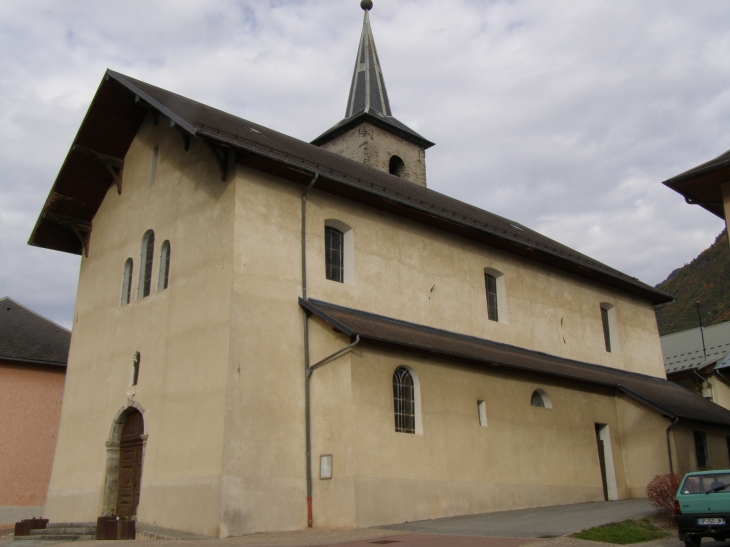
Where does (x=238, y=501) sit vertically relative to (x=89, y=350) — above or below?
below

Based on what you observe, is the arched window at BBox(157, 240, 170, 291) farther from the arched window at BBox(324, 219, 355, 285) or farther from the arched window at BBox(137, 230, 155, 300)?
the arched window at BBox(324, 219, 355, 285)

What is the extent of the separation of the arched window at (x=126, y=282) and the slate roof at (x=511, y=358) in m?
5.25

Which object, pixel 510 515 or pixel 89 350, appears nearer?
pixel 510 515

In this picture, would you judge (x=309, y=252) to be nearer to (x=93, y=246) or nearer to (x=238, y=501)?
(x=238, y=501)

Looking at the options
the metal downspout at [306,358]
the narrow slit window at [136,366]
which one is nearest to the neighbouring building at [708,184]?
the metal downspout at [306,358]

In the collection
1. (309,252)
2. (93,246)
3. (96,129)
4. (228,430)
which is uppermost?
(96,129)

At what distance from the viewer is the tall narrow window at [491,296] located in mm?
21000

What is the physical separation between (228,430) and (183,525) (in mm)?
2076

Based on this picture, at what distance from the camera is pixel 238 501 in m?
13.8

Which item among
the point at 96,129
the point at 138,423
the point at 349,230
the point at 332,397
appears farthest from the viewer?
the point at 96,129

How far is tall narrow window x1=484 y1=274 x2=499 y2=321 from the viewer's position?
21000 mm

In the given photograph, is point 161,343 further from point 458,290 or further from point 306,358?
point 458,290

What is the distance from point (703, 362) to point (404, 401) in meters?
18.1

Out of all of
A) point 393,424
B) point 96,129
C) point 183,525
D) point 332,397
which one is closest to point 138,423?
point 183,525
